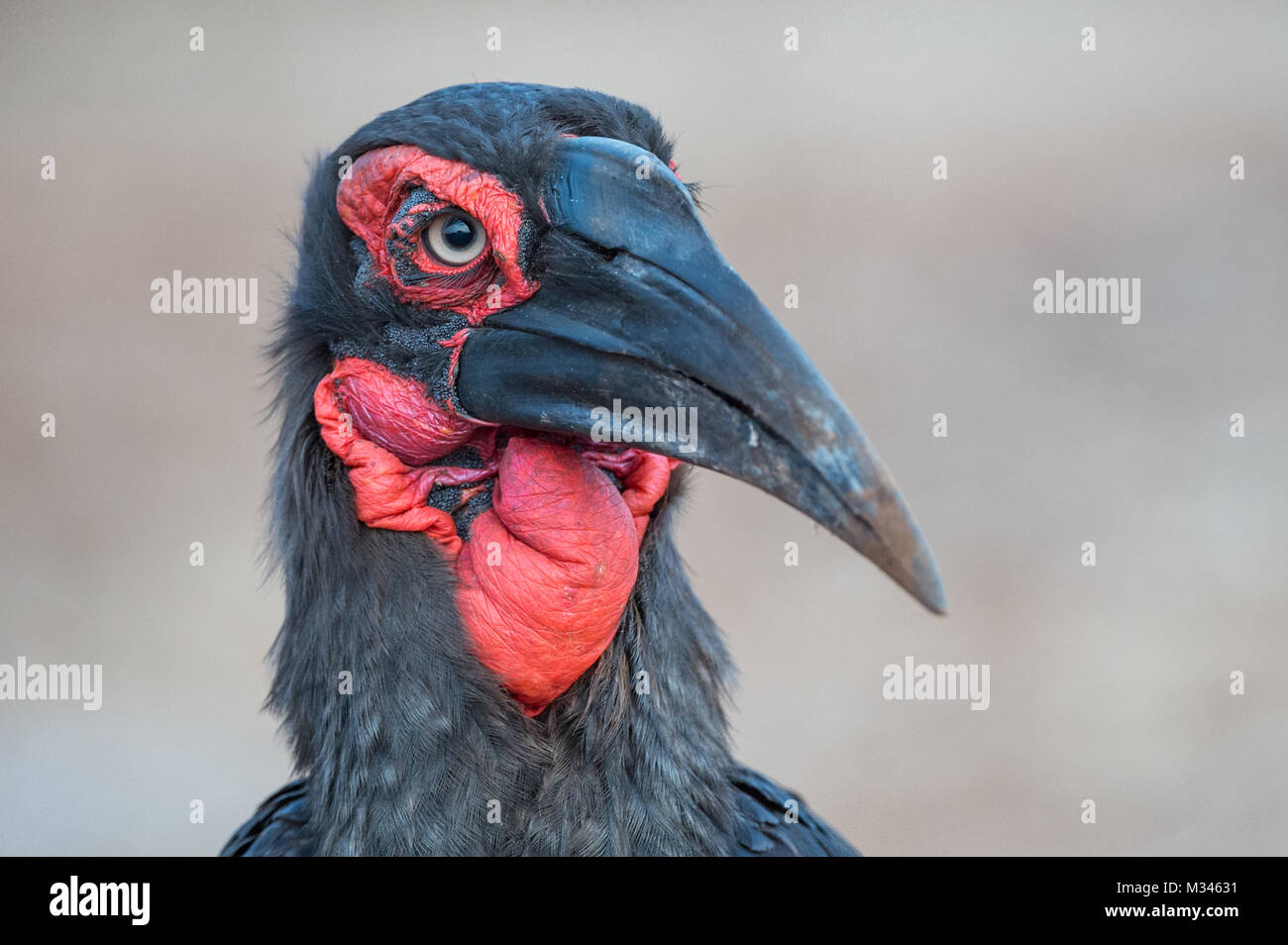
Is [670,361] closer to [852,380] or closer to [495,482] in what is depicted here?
[495,482]

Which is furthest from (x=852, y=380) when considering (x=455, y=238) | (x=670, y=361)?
(x=670, y=361)

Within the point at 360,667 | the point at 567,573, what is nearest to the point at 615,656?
the point at 567,573

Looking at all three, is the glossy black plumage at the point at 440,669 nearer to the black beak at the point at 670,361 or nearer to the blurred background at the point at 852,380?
the black beak at the point at 670,361

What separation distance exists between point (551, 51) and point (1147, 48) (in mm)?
4774

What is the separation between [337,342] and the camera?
2.73 m

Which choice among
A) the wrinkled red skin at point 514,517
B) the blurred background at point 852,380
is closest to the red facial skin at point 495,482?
the wrinkled red skin at point 514,517

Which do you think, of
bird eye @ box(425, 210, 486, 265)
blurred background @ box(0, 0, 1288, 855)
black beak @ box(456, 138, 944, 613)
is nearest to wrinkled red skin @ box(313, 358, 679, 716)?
black beak @ box(456, 138, 944, 613)

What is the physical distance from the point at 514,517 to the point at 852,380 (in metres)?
5.42

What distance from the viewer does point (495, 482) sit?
272cm

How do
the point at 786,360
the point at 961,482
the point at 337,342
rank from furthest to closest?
1. the point at 961,482
2. the point at 337,342
3. the point at 786,360

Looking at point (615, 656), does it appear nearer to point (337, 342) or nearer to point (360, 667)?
point (360, 667)

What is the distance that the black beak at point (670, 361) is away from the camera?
2.21 m

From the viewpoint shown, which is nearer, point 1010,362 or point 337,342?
point 337,342

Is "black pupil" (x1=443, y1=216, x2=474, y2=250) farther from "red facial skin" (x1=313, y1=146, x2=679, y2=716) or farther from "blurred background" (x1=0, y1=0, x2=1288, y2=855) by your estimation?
"blurred background" (x1=0, y1=0, x2=1288, y2=855)
